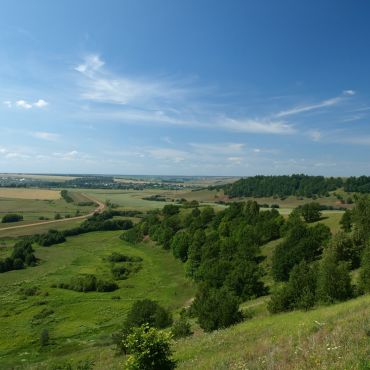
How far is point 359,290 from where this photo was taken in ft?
116

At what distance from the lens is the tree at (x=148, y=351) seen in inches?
714

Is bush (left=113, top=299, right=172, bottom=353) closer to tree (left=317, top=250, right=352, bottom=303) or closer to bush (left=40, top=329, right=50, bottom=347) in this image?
bush (left=40, top=329, right=50, bottom=347)

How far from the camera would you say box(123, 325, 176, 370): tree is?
18.1 m

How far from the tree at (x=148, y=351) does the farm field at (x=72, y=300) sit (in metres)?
24.3

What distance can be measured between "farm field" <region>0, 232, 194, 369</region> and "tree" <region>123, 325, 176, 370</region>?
2430cm

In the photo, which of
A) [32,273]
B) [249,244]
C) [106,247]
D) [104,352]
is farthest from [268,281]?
[106,247]

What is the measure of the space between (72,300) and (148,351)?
2057 inches

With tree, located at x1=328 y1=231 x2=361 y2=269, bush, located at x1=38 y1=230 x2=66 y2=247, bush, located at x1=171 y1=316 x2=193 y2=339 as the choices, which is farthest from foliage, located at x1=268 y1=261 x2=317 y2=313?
bush, located at x1=38 y1=230 x2=66 y2=247

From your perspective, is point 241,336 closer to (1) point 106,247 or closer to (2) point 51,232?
(1) point 106,247

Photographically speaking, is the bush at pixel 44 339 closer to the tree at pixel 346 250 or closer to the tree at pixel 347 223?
the tree at pixel 346 250

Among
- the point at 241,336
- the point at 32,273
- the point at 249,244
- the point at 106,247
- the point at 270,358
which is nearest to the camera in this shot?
the point at 270,358

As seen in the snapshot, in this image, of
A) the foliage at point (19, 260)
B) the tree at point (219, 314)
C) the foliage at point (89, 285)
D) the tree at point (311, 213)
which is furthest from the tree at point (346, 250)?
the foliage at point (19, 260)

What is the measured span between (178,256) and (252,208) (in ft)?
70.7

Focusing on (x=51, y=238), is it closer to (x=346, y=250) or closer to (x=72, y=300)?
(x=72, y=300)
